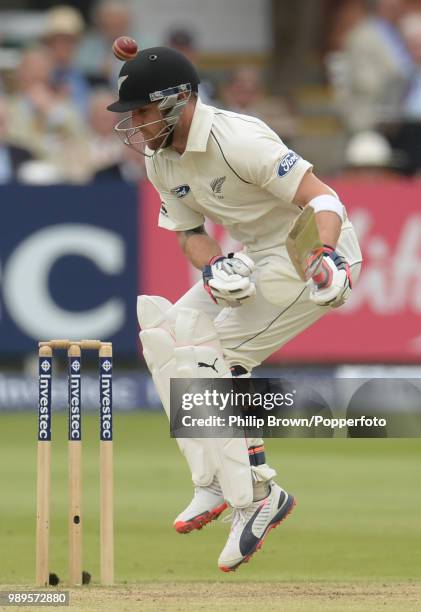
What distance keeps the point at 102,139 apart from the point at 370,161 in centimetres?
191

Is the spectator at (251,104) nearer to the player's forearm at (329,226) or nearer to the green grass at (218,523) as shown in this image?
the green grass at (218,523)

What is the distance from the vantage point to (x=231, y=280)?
521cm

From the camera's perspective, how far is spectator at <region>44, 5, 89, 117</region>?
11680 millimetres

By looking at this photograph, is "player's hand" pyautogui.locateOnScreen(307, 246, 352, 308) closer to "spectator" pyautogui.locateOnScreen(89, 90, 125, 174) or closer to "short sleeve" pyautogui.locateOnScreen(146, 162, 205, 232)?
"short sleeve" pyautogui.locateOnScreen(146, 162, 205, 232)

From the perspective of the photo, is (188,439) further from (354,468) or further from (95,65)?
(95,65)

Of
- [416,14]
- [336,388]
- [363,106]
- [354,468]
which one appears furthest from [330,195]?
[416,14]

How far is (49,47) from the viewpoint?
11.9m

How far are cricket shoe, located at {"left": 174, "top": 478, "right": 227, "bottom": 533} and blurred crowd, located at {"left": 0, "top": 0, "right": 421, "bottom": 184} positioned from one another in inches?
214

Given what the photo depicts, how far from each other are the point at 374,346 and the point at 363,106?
224cm

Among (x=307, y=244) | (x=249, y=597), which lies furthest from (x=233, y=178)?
(x=249, y=597)

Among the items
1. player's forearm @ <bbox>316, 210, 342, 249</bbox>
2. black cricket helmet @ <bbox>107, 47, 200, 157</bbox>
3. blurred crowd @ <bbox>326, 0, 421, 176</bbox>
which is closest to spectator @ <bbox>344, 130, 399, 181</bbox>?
blurred crowd @ <bbox>326, 0, 421, 176</bbox>

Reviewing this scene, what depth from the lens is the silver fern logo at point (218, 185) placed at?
5395 millimetres

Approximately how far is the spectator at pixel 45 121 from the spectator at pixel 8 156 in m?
0.25

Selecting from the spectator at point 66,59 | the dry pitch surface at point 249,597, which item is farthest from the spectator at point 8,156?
the dry pitch surface at point 249,597
